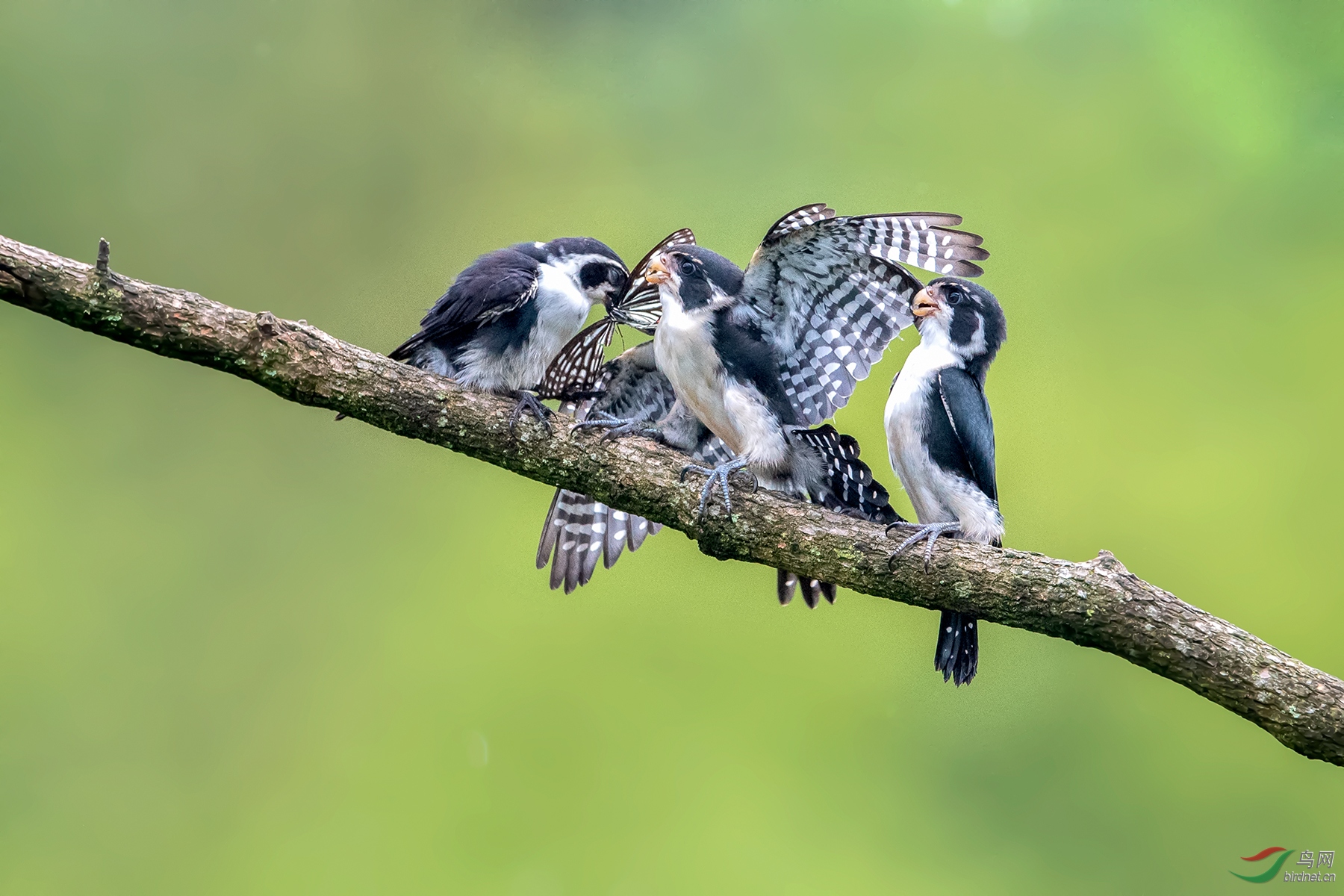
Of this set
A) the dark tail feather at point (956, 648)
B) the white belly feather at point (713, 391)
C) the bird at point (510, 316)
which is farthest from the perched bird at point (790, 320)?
the dark tail feather at point (956, 648)

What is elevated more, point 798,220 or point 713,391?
point 798,220

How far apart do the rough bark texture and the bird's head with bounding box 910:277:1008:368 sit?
768 millimetres

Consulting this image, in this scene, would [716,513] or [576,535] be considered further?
[576,535]

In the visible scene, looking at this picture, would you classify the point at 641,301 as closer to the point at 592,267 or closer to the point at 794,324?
the point at 592,267

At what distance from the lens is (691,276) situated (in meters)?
3.66

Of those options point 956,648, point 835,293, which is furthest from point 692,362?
point 956,648

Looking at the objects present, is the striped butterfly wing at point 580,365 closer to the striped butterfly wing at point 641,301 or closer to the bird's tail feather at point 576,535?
the striped butterfly wing at point 641,301

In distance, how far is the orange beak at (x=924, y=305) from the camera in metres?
3.53

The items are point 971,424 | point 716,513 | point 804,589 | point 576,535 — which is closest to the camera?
point 716,513

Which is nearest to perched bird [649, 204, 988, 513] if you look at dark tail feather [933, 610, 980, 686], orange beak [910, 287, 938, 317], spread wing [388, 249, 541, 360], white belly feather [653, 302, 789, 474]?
white belly feather [653, 302, 789, 474]

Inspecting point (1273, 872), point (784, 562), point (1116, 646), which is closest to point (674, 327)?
point (784, 562)

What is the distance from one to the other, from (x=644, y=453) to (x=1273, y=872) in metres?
4.11

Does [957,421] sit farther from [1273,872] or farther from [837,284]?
[1273,872]

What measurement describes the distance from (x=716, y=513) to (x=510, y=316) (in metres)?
1.09
